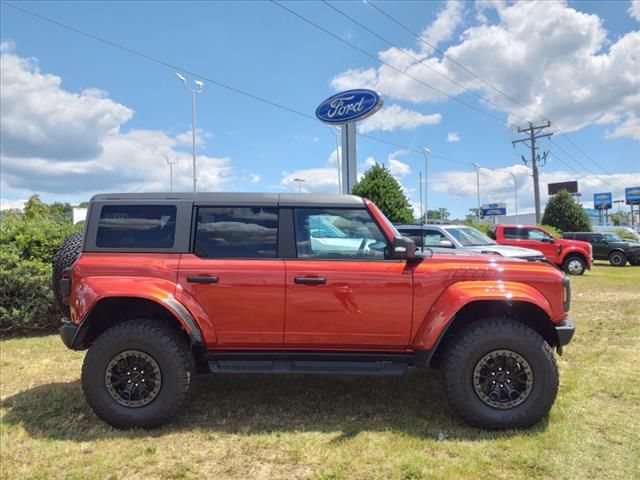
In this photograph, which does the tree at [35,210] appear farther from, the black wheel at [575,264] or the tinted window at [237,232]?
the black wheel at [575,264]

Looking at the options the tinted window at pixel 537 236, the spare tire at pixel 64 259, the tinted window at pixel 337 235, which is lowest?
the spare tire at pixel 64 259

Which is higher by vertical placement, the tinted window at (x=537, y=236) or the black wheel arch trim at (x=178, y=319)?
the tinted window at (x=537, y=236)

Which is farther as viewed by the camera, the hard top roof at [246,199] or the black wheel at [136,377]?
the hard top roof at [246,199]

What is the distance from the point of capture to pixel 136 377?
3.87m

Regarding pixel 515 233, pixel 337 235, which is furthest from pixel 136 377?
pixel 515 233

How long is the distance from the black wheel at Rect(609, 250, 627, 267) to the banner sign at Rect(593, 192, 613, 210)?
71123 mm

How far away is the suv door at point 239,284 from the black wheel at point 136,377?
41cm

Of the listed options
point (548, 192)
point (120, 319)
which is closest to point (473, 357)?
point (120, 319)

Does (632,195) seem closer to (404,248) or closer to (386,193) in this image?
(386,193)

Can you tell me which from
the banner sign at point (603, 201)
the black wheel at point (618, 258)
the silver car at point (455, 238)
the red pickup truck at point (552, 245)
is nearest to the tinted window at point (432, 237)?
the silver car at point (455, 238)

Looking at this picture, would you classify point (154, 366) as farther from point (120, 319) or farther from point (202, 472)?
point (202, 472)

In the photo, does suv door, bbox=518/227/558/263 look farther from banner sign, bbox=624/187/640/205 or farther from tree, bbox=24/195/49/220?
banner sign, bbox=624/187/640/205

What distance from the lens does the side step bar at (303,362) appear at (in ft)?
12.7

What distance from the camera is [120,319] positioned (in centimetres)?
409
